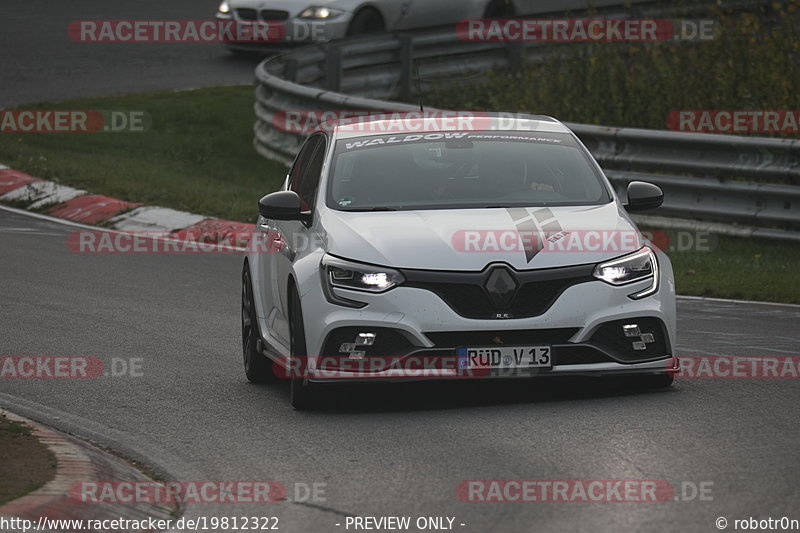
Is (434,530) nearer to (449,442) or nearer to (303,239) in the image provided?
(449,442)

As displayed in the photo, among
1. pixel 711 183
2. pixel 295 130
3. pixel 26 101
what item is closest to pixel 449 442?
pixel 711 183

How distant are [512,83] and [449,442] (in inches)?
664

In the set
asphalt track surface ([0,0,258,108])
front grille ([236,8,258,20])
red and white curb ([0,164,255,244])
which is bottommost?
red and white curb ([0,164,255,244])

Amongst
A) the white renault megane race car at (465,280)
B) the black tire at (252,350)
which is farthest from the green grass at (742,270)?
the black tire at (252,350)

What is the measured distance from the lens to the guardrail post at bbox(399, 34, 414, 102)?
84.4 feet

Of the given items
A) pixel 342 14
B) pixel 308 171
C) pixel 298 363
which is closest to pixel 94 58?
pixel 342 14

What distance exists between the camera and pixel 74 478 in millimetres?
6883

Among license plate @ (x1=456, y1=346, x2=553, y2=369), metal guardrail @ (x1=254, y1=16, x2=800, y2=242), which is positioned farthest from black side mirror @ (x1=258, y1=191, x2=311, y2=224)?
metal guardrail @ (x1=254, y1=16, x2=800, y2=242)

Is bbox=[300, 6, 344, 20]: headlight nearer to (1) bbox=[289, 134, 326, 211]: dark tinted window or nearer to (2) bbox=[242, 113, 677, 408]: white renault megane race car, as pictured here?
(1) bbox=[289, 134, 326, 211]: dark tinted window

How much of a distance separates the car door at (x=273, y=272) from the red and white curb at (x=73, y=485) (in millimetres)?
1880

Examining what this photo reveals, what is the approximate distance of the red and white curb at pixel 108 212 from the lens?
17.4 meters

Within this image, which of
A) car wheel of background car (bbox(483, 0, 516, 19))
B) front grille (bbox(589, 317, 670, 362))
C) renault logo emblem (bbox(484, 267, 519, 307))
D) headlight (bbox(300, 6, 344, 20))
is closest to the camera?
renault logo emblem (bbox(484, 267, 519, 307))

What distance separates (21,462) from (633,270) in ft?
11.3

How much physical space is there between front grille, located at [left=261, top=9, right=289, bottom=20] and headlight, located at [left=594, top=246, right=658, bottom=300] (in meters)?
19.0
